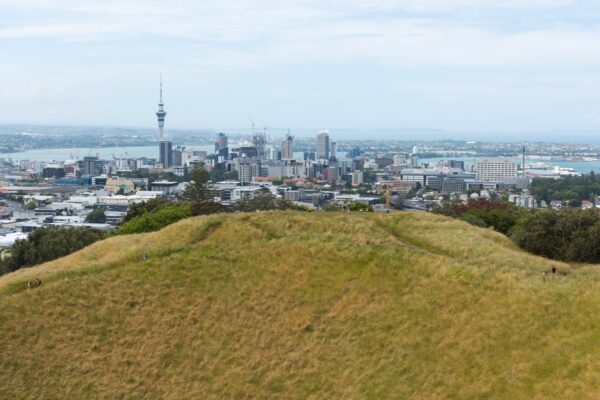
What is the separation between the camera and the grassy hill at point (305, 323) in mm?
18000

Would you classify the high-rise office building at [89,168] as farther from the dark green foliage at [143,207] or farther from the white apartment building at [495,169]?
the dark green foliage at [143,207]

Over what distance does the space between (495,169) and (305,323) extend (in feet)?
566

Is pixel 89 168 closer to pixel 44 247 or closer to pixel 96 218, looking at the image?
pixel 96 218

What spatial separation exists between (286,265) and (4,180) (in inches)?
6595

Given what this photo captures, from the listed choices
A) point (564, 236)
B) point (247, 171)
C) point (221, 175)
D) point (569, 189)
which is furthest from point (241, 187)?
point (564, 236)

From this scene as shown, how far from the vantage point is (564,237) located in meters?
30.9

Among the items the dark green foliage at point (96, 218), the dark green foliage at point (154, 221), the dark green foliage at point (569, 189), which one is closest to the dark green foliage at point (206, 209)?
the dark green foliage at point (154, 221)

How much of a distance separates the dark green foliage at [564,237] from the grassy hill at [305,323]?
5.30m

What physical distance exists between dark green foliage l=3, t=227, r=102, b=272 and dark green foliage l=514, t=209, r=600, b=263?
23.9m

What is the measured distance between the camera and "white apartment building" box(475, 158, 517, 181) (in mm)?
182125


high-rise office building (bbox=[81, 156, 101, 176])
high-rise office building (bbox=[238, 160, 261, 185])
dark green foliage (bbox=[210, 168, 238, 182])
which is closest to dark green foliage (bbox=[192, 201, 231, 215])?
dark green foliage (bbox=[210, 168, 238, 182])

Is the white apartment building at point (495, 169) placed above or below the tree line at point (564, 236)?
below

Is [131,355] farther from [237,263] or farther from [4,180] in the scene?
[4,180]

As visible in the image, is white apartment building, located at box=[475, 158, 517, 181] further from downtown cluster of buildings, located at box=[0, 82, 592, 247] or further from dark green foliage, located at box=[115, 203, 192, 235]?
dark green foliage, located at box=[115, 203, 192, 235]
